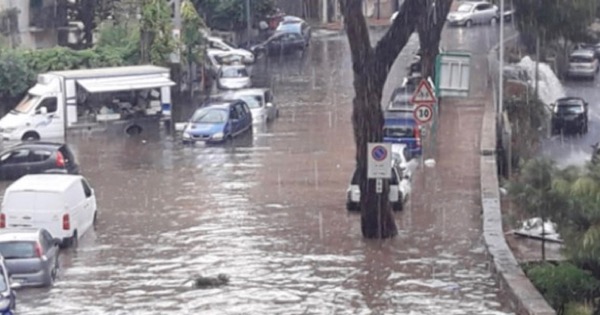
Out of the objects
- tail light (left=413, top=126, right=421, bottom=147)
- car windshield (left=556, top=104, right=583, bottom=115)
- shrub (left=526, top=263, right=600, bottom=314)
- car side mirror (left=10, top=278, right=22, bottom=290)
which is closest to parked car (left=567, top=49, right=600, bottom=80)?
car windshield (left=556, top=104, right=583, bottom=115)

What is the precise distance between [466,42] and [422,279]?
4826 centimetres

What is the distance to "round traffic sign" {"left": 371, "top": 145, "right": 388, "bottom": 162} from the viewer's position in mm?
27922

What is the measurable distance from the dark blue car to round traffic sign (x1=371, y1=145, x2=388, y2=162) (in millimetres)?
13079

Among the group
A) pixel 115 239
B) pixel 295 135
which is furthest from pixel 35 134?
pixel 115 239

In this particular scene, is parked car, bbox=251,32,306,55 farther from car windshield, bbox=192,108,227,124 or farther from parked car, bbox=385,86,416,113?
car windshield, bbox=192,108,227,124

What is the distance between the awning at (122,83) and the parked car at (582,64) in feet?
83.3

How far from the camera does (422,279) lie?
24.9 metres

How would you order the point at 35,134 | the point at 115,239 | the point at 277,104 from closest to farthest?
the point at 115,239 < the point at 35,134 < the point at 277,104

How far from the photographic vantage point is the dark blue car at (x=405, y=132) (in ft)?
137

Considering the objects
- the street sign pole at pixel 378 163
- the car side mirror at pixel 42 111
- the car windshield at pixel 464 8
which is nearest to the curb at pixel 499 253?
the street sign pole at pixel 378 163

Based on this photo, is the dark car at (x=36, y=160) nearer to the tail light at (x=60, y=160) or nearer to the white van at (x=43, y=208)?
the tail light at (x=60, y=160)

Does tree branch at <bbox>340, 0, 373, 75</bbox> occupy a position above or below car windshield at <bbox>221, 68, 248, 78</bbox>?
above

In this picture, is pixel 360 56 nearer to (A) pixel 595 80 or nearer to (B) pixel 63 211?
(B) pixel 63 211

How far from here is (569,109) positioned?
55.6m
